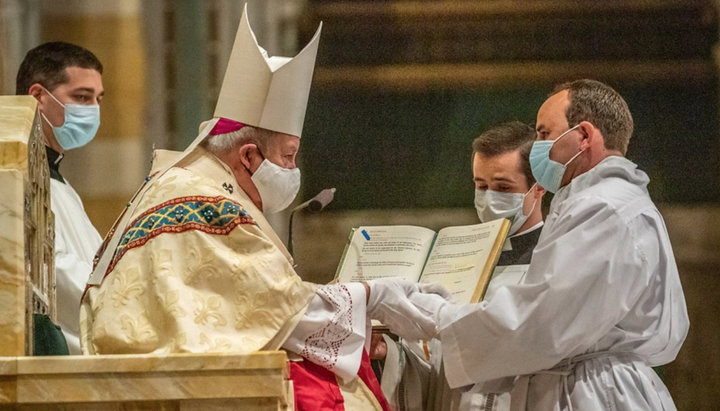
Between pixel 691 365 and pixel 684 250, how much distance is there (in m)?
0.66

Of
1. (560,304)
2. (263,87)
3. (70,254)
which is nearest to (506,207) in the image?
(560,304)

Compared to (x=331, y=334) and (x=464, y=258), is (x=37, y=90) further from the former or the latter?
(x=331, y=334)

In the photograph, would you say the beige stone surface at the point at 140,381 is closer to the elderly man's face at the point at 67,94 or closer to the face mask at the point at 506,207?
the face mask at the point at 506,207

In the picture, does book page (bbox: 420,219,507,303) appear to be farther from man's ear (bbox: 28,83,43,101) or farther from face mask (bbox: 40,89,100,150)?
man's ear (bbox: 28,83,43,101)

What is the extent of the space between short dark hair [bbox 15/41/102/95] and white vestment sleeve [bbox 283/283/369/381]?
2470mm

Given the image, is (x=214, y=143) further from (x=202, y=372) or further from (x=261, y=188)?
(x=202, y=372)

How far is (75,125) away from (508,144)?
6.86ft

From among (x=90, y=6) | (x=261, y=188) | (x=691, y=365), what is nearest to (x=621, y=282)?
(x=261, y=188)

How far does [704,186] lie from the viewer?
6.79 metres

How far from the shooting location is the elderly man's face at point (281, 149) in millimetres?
4098

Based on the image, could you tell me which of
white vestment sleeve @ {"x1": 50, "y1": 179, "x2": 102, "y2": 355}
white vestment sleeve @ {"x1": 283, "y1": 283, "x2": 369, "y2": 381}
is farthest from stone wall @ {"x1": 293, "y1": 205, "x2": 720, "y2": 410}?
white vestment sleeve @ {"x1": 283, "y1": 283, "x2": 369, "y2": 381}

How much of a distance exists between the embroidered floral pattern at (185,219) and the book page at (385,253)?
794 mm

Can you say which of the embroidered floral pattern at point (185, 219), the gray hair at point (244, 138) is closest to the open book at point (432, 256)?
the gray hair at point (244, 138)

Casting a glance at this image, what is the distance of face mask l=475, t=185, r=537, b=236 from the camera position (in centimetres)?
491
